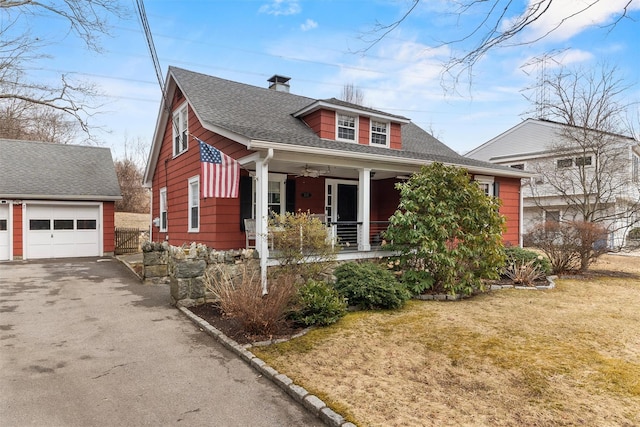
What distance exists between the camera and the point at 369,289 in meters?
7.20

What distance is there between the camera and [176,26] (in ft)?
27.9

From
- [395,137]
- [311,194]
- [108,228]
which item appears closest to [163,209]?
[108,228]

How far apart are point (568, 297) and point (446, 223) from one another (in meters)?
3.16

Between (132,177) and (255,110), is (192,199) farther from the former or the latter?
(132,177)

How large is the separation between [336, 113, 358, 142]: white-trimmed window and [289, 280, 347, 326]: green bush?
6.63 metres

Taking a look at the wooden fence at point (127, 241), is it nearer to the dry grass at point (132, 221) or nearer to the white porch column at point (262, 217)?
the dry grass at point (132, 221)

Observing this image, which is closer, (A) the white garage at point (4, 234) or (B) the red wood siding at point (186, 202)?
(B) the red wood siding at point (186, 202)

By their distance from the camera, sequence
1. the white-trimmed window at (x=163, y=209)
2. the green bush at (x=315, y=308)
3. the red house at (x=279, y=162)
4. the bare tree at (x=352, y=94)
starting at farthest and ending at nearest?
the bare tree at (x=352, y=94) < the white-trimmed window at (x=163, y=209) < the red house at (x=279, y=162) < the green bush at (x=315, y=308)

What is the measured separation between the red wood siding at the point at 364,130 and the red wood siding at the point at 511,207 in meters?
5.48

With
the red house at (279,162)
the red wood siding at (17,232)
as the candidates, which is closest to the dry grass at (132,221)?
the red wood siding at (17,232)

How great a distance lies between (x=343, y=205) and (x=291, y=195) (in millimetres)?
2255

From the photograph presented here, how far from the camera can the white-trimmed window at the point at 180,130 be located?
40.4 feet

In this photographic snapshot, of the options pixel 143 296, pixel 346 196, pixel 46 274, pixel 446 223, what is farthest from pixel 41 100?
pixel 446 223

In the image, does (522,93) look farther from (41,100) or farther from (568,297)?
(41,100)
